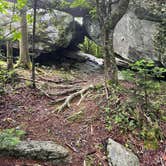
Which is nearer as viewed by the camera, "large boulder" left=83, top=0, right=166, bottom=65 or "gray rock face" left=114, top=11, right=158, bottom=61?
"large boulder" left=83, top=0, right=166, bottom=65

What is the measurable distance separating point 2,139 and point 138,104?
4.06m

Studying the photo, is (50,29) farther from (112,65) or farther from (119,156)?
(119,156)

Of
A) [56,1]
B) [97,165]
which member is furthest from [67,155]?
[56,1]

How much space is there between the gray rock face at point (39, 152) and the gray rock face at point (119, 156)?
101 centimetres

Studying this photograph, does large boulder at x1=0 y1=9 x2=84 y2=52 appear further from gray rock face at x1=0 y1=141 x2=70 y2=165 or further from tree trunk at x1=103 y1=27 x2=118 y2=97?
gray rock face at x1=0 y1=141 x2=70 y2=165

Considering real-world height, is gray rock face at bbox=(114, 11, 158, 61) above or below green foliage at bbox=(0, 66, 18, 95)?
above

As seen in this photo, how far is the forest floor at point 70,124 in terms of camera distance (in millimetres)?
5488

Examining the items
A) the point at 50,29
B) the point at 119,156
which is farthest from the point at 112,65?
the point at 50,29

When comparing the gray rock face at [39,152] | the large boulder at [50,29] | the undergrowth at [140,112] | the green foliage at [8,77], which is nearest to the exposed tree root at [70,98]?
the undergrowth at [140,112]

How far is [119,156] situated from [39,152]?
1812mm

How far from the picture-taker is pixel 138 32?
1220 cm

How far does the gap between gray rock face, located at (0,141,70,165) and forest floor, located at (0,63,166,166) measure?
0.39 ft

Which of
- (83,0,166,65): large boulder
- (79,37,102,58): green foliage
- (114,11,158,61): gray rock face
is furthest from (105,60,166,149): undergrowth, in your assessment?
(79,37,102,58): green foliage

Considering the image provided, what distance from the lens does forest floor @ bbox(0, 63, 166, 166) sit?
216 inches
